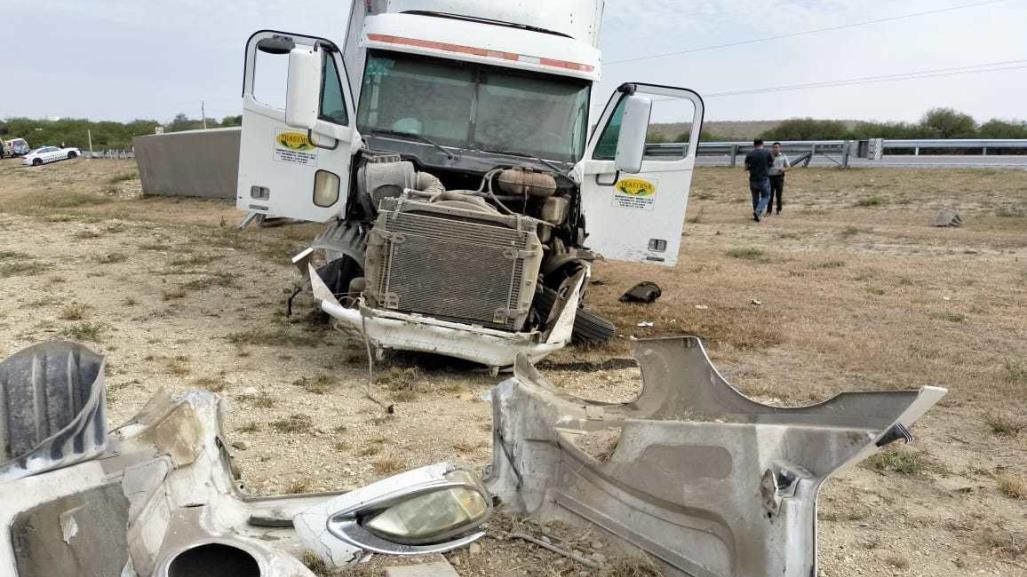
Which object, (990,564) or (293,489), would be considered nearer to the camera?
(990,564)

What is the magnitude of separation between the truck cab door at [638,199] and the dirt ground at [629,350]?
79cm

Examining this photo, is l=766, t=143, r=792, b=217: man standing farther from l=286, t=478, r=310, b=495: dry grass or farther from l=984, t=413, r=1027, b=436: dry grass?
l=286, t=478, r=310, b=495: dry grass

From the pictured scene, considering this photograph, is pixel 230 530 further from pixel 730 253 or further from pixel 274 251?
pixel 730 253

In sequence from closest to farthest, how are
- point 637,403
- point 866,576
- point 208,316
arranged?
1. point 637,403
2. point 866,576
3. point 208,316

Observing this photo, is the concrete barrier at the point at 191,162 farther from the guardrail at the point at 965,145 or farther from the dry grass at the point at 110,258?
the guardrail at the point at 965,145

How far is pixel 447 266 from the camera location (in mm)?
5930

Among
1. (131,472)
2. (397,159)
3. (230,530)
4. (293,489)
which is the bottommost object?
(293,489)

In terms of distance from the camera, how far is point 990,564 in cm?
364

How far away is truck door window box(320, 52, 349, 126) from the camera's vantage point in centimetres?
729

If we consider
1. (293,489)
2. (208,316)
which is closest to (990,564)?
(293,489)

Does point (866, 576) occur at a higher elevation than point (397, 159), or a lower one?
lower

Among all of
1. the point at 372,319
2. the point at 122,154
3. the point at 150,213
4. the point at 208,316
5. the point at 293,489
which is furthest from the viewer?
the point at 122,154

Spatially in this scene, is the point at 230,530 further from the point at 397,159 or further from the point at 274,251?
the point at 274,251

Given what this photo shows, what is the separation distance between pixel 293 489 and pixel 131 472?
198 centimetres
